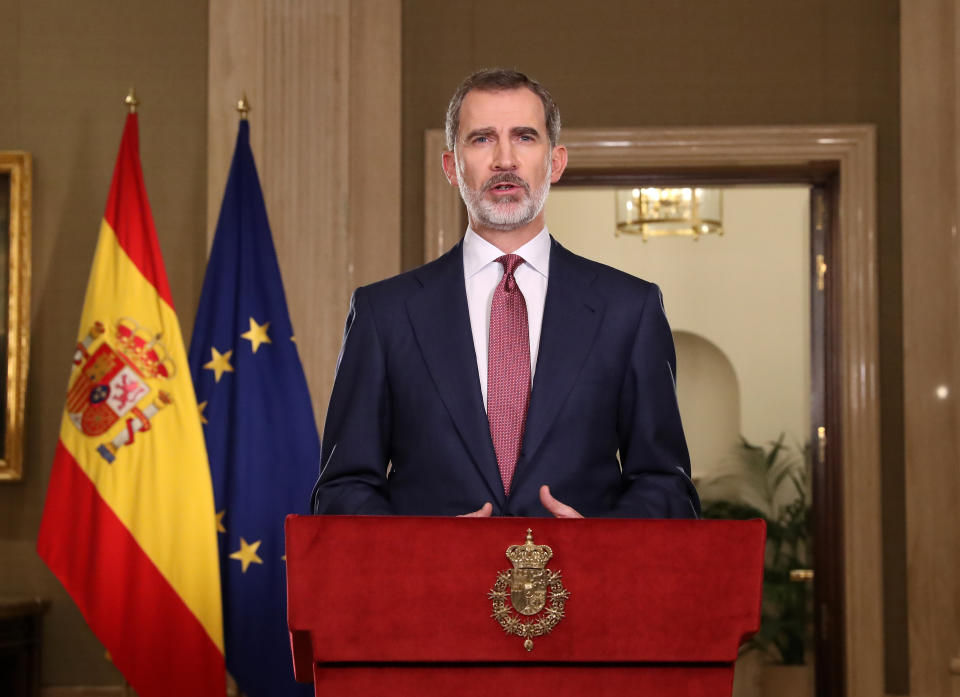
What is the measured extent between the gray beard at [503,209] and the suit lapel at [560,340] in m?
0.10

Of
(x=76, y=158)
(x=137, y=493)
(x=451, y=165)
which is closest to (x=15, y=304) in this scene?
(x=76, y=158)

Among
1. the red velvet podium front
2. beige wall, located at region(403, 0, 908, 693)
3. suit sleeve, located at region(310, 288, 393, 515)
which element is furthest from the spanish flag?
the red velvet podium front

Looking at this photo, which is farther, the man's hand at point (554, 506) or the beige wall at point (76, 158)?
the beige wall at point (76, 158)

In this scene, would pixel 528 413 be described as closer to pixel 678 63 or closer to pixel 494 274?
pixel 494 274

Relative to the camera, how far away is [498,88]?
6.28 feet

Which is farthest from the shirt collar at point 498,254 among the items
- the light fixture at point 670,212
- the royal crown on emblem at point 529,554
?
the light fixture at point 670,212

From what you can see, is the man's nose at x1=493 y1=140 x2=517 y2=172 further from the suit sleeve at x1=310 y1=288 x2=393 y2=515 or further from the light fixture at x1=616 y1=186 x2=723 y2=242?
the light fixture at x1=616 y1=186 x2=723 y2=242

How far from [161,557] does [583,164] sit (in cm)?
234

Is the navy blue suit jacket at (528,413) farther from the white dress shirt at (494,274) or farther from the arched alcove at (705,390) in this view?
the arched alcove at (705,390)

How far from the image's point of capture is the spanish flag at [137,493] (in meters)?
4.05

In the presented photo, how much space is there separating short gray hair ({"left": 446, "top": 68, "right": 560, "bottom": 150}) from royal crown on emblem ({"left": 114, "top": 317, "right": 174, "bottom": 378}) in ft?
8.24

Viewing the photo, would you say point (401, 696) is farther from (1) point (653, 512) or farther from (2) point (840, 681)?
(2) point (840, 681)

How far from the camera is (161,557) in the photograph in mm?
4098

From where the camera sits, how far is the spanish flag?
405cm
